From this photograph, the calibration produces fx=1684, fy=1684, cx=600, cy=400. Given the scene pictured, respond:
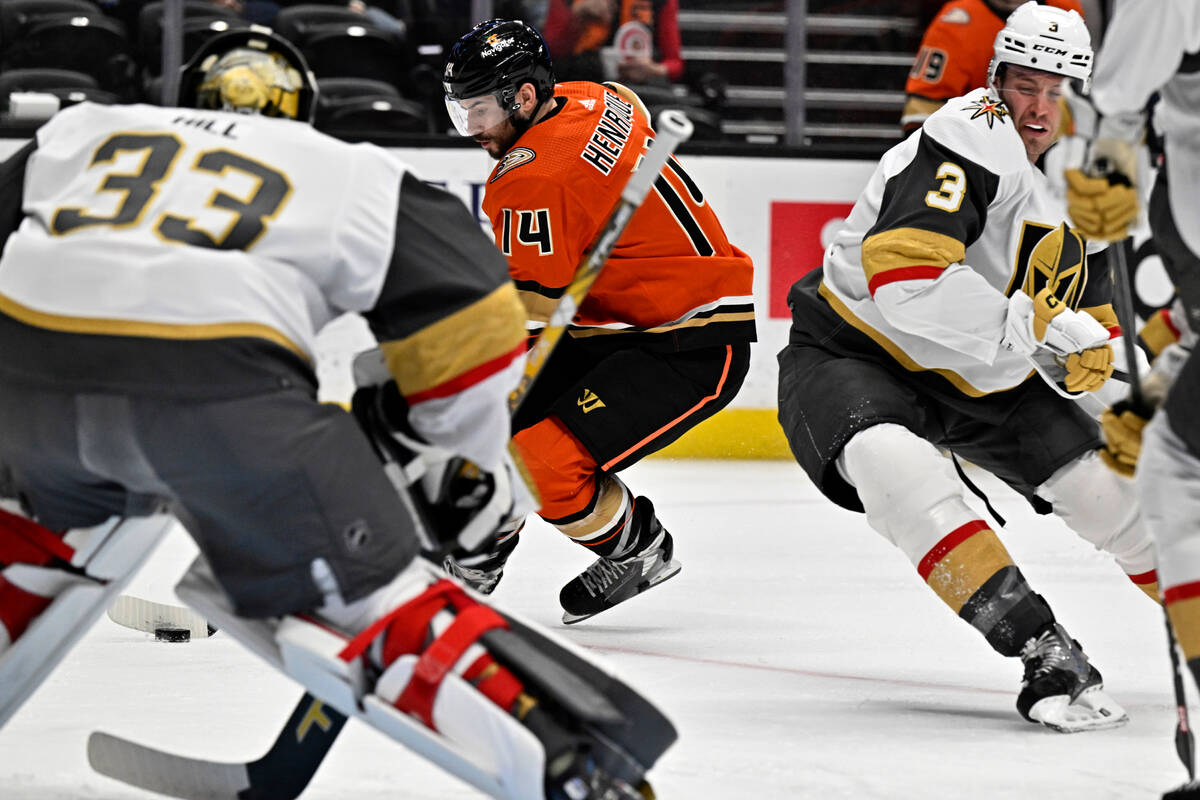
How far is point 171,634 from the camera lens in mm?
2998

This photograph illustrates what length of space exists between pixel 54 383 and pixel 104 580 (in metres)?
0.33

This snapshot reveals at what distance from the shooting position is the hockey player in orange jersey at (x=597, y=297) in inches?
132

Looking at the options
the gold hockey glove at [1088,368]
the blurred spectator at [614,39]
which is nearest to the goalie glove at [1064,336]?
the gold hockey glove at [1088,368]

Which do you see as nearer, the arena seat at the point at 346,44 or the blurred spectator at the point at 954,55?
the blurred spectator at the point at 954,55

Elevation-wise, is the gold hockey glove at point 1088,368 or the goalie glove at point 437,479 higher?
the goalie glove at point 437,479

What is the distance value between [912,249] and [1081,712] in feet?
2.50

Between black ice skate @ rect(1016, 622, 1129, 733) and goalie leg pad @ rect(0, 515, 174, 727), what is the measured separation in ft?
4.17

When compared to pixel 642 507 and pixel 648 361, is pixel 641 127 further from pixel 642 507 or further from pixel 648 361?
pixel 642 507

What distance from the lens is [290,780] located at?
6.54ft

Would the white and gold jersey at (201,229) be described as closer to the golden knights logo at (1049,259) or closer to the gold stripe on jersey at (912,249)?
the gold stripe on jersey at (912,249)

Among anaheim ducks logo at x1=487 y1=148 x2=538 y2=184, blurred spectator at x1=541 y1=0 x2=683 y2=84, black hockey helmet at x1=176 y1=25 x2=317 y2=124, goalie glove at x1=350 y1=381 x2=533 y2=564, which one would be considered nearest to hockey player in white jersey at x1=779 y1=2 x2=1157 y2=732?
anaheim ducks logo at x1=487 y1=148 x2=538 y2=184

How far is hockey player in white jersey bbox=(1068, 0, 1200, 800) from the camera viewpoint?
179 cm

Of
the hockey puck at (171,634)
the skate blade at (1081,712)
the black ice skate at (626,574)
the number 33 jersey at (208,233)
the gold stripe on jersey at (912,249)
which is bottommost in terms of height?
the black ice skate at (626,574)

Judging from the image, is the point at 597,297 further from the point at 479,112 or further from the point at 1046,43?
the point at 1046,43
